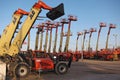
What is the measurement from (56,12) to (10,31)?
4173 mm

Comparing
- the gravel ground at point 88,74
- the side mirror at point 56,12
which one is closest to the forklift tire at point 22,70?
the gravel ground at point 88,74

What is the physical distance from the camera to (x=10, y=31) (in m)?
21.9

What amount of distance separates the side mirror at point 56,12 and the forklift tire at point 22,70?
421 centimetres

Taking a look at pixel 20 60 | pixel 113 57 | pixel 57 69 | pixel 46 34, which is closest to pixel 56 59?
pixel 57 69

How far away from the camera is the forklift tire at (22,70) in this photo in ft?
65.2

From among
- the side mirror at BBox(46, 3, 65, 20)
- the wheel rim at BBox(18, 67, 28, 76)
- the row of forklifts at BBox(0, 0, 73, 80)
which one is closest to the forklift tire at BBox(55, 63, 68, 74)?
the row of forklifts at BBox(0, 0, 73, 80)

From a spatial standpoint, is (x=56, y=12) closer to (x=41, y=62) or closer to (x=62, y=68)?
(x=41, y=62)

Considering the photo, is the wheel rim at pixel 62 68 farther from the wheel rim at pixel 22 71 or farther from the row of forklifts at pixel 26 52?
the wheel rim at pixel 22 71

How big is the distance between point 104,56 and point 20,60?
43415mm

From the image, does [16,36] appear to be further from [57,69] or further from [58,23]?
[58,23]

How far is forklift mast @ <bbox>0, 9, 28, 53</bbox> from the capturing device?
21203 mm

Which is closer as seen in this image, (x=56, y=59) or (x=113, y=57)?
(x=56, y=59)

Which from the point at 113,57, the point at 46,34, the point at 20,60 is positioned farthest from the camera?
the point at 46,34

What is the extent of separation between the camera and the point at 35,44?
77.2 metres
